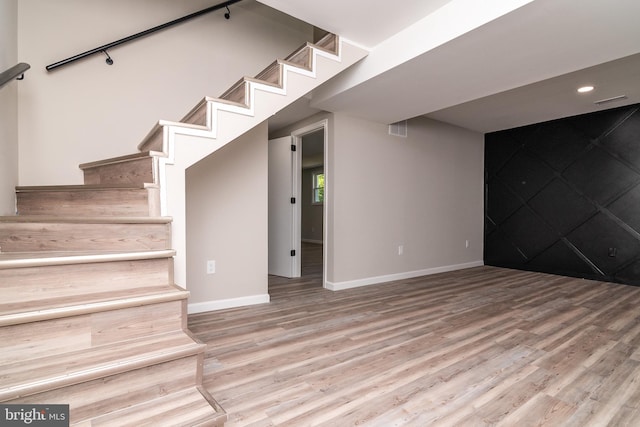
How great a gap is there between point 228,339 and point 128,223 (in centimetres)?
115

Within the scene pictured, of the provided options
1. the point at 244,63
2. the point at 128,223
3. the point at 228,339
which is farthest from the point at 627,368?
the point at 244,63

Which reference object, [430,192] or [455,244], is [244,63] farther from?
[455,244]

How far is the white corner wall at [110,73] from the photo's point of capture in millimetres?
2223

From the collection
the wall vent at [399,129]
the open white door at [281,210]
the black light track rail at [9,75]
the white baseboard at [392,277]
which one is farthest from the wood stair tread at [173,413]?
the wall vent at [399,129]

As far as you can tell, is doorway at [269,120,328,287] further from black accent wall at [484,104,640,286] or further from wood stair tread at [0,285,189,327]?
black accent wall at [484,104,640,286]

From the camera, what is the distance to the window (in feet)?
30.5

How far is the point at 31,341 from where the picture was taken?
3.75 ft

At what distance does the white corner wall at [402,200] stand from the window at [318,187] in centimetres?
474

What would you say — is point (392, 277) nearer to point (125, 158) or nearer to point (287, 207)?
point (287, 207)

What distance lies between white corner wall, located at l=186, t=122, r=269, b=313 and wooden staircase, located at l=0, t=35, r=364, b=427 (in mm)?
1057

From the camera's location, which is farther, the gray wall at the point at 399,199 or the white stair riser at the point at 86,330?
the gray wall at the point at 399,199

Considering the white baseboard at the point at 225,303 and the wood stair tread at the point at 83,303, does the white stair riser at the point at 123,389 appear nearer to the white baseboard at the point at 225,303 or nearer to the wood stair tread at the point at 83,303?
the wood stair tread at the point at 83,303

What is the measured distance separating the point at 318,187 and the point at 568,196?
20.1ft

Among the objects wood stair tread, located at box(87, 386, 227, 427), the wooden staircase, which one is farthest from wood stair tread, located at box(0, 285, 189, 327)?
wood stair tread, located at box(87, 386, 227, 427)
